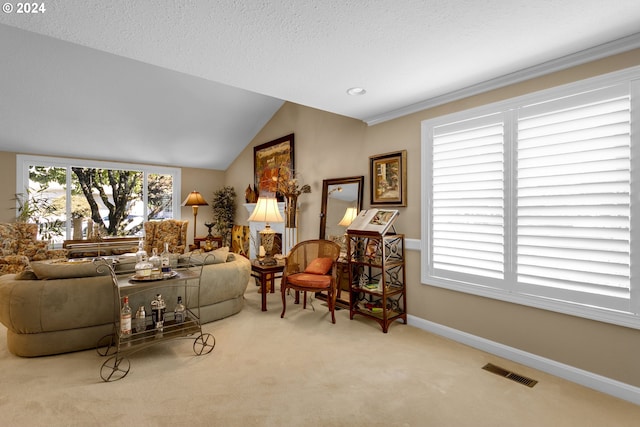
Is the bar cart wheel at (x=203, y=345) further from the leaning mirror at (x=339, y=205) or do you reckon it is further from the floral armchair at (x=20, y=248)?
the floral armchair at (x=20, y=248)

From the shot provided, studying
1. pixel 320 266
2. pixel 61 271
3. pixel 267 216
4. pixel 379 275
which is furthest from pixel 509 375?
pixel 61 271

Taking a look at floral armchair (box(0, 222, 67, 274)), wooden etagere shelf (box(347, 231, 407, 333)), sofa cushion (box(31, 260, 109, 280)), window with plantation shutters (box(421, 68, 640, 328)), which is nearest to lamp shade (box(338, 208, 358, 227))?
wooden etagere shelf (box(347, 231, 407, 333))

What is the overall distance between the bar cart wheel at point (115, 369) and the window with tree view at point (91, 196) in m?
3.96

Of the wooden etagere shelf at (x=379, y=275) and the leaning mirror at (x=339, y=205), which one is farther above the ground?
the leaning mirror at (x=339, y=205)

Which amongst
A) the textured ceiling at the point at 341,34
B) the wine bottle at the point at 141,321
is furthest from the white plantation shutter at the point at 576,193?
the wine bottle at the point at 141,321

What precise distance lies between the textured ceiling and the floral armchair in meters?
4.21

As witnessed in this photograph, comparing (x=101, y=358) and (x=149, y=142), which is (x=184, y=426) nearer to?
(x=101, y=358)

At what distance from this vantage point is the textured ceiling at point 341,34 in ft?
5.92

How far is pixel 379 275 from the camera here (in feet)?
12.5

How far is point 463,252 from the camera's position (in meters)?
3.06

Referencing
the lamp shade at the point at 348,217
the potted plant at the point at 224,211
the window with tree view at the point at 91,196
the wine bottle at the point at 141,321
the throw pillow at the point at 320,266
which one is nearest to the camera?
the wine bottle at the point at 141,321

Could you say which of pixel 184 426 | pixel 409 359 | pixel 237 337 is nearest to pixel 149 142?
pixel 237 337

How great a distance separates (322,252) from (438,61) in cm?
263

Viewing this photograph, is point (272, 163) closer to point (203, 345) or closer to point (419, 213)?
point (419, 213)
